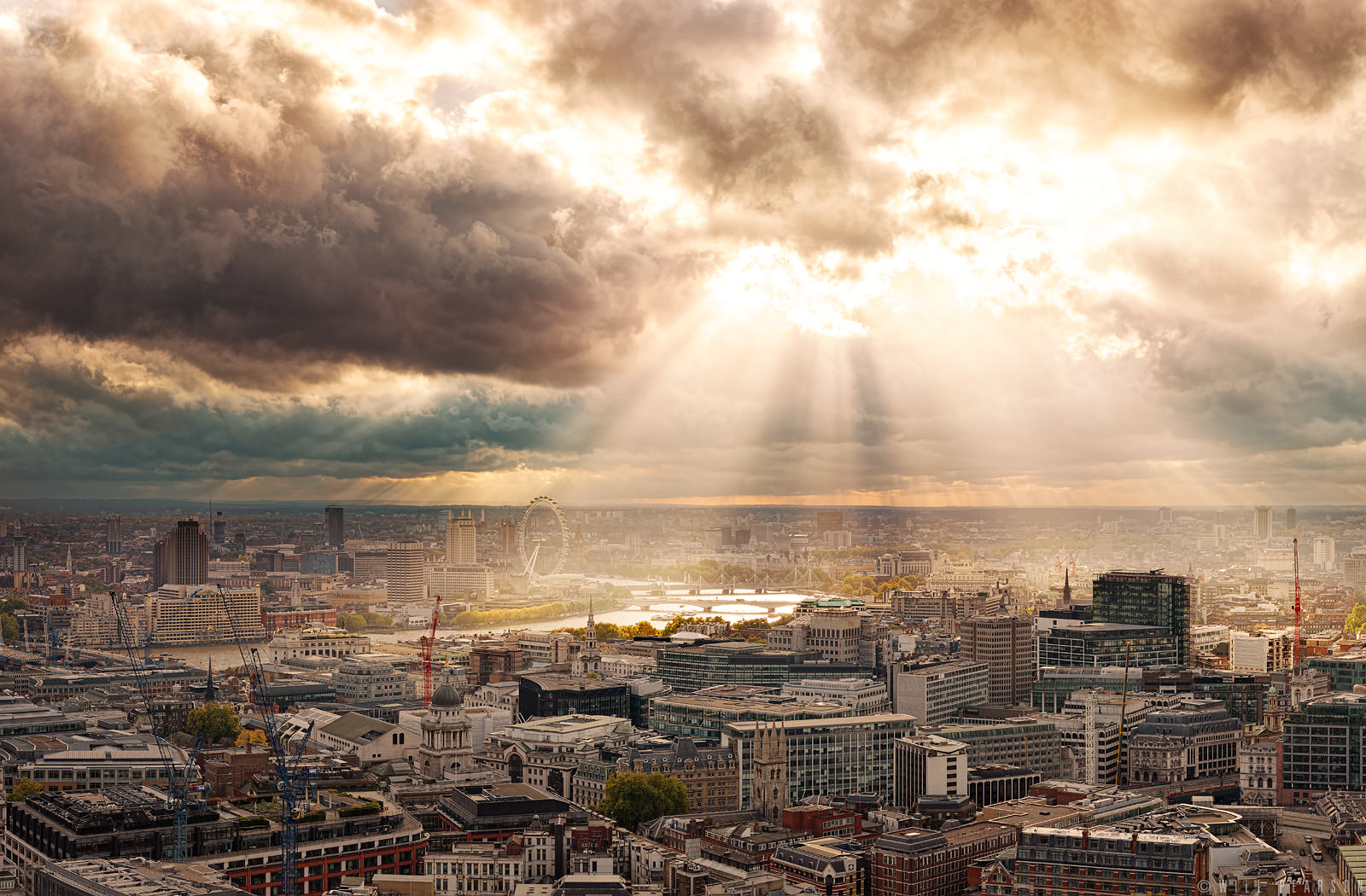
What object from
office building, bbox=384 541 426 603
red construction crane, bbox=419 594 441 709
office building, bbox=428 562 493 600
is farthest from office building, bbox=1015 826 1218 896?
office building, bbox=428 562 493 600

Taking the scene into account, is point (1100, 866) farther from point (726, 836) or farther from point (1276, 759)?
point (1276, 759)

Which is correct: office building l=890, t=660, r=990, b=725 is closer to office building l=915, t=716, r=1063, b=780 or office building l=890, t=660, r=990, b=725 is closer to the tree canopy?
office building l=915, t=716, r=1063, b=780

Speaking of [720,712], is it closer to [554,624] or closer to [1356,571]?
[554,624]

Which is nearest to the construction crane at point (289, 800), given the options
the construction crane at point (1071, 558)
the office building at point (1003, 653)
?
the office building at point (1003, 653)

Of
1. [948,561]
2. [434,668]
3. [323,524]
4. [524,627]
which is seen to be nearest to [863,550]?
[948,561]

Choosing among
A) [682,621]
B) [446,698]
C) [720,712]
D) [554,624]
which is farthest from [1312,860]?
[554,624]

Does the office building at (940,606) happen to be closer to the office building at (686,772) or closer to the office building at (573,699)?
the office building at (573,699)
